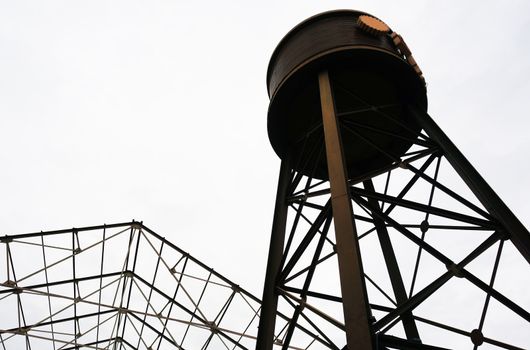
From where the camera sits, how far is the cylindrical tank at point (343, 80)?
7402 millimetres

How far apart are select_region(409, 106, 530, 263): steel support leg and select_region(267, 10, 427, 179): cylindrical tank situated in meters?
0.76

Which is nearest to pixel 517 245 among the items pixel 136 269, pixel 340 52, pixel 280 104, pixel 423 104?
pixel 423 104

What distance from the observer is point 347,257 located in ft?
14.5

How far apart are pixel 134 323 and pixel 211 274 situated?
4.84 meters

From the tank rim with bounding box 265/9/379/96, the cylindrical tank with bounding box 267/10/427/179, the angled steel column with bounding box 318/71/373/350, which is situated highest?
the tank rim with bounding box 265/9/379/96

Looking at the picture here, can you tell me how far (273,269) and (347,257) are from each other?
101 inches

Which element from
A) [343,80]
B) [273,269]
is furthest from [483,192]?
[273,269]

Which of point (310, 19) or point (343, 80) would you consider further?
point (310, 19)

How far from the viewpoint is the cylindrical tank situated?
7402mm

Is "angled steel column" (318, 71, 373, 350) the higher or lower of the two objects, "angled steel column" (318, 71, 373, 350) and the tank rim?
the lower

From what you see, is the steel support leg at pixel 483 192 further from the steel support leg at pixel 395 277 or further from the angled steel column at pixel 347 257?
the angled steel column at pixel 347 257

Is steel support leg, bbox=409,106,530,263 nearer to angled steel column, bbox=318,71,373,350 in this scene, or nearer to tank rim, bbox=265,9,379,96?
angled steel column, bbox=318,71,373,350

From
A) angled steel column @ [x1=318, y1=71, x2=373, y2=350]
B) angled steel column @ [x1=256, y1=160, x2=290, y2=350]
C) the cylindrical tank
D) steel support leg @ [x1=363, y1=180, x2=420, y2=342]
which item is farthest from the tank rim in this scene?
steel support leg @ [x1=363, y1=180, x2=420, y2=342]

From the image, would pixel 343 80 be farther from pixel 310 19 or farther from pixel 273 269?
pixel 273 269
